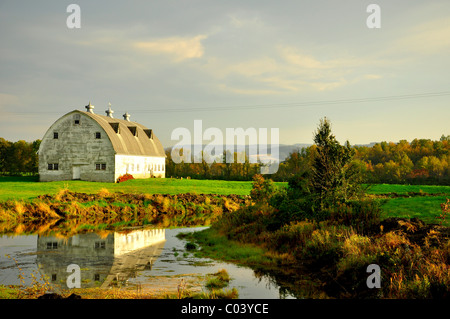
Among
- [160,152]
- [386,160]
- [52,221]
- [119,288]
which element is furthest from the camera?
[386,160]

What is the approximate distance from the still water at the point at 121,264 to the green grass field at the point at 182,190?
9.02 meters

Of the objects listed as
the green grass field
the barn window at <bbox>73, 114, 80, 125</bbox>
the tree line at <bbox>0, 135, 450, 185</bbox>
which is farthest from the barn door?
the tree line at <bbox>0, 135, 450, 185</bbox>

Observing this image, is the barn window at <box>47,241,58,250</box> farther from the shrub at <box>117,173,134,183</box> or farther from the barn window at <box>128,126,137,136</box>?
the barn window at <box>128,126,137,136</box>

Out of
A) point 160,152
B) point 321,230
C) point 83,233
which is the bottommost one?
point 83,233

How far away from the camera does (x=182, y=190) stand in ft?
154

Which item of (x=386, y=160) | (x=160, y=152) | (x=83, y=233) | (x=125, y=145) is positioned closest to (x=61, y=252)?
(x=83, y=233)

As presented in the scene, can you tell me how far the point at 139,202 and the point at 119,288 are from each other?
996 inches

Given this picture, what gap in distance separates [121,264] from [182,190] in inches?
1241

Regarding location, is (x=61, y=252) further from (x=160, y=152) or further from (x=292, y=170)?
(x=292, y=170)

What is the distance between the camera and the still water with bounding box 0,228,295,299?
12.1m

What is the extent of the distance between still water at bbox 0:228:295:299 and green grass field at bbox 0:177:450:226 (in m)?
9.02

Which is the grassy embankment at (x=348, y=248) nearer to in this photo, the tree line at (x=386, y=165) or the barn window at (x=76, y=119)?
the barn window at (x=76, y=119)

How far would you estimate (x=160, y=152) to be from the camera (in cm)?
7356
